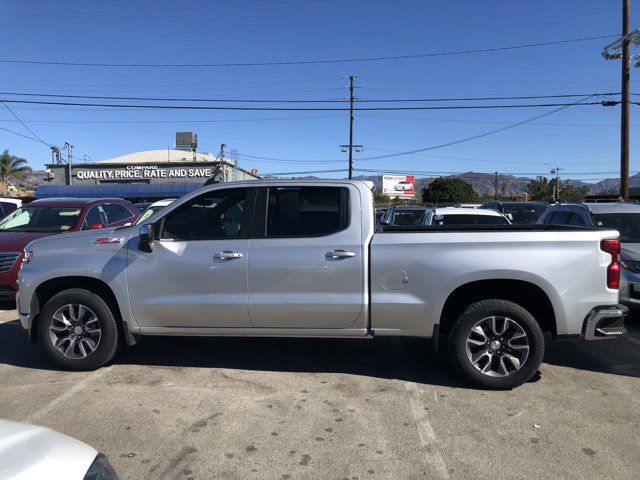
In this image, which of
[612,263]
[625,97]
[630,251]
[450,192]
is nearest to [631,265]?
[630,251]

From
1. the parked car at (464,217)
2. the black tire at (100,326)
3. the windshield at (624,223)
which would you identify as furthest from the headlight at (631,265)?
the black tire at (100,326)

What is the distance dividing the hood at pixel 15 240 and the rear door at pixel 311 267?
4996mm

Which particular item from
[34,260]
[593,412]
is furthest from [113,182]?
[593,412]

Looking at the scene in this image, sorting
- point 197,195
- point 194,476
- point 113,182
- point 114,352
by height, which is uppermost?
point 113,182

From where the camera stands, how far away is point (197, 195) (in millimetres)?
5219

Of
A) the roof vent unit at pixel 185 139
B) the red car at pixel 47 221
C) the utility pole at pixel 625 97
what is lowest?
the red car at pixel 47 221

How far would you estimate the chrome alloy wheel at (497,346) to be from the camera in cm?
475

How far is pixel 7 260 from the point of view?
26.0 feet

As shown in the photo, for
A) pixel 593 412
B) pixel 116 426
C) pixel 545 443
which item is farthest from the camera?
pixel 593 412

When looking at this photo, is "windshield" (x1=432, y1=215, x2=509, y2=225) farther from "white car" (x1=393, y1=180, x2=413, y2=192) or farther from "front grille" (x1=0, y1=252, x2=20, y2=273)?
"white car" (x1=393, y1=180, x2=413, y2=192)

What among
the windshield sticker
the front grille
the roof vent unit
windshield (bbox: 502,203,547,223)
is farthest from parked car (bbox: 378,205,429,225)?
the roof vent unit

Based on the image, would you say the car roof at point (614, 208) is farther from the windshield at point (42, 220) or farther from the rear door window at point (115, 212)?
the windshield at point (42, 220)

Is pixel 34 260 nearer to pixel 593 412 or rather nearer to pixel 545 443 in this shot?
pixel 545 443

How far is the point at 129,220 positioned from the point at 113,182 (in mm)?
39480
